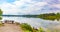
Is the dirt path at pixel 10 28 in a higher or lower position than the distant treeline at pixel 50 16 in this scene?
lower

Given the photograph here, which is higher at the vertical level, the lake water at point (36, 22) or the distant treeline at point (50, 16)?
the distant treeline at point (50, 16)

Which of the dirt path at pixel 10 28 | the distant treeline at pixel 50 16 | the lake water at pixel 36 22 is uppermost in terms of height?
the distant treeline at pixel 50 16

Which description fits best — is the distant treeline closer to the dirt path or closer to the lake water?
the lake water

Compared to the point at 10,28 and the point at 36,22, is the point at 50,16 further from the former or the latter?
the point at 10,28

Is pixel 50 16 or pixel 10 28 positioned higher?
pixel 50 16

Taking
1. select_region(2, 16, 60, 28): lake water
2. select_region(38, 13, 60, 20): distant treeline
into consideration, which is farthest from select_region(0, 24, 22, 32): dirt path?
select_region(38, 13, 60, 20): distant treeline

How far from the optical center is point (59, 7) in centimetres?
133

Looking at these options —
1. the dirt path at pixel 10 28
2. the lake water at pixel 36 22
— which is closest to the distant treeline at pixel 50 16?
the lake water at pixel 36 22

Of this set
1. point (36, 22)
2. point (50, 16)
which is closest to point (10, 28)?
point (36, 22)

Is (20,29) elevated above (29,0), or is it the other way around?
(29,0)

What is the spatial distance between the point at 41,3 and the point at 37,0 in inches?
2.3

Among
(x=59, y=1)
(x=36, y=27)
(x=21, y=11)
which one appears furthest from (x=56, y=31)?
(x=21, y=11)

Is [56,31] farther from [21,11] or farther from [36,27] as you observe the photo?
[21,11]

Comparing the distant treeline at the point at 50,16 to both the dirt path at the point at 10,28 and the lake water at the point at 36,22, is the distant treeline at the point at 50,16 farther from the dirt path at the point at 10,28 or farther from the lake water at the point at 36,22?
the dirt path at the point at 10,28
